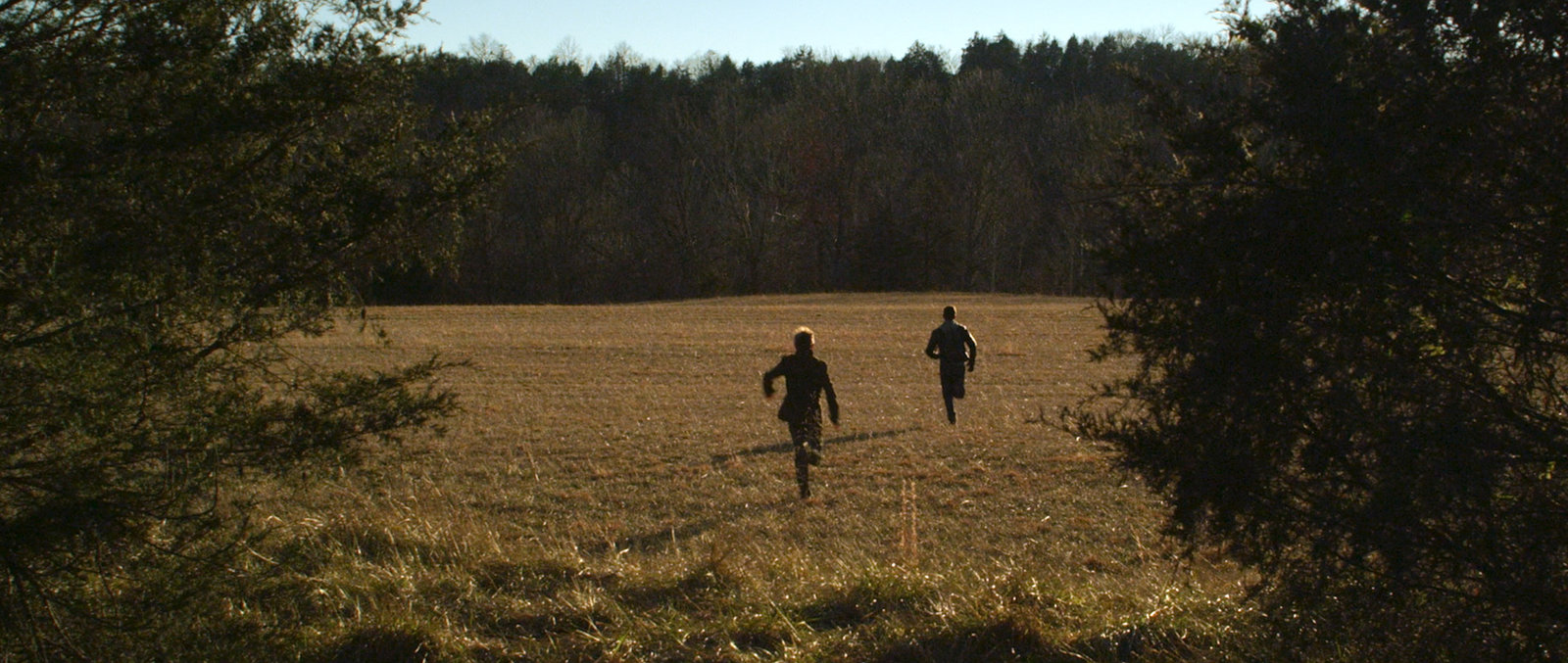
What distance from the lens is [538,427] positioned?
54.3 ft

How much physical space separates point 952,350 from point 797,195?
183ft

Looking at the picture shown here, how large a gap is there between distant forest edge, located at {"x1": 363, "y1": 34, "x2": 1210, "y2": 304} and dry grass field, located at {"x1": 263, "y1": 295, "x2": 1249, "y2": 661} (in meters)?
41.5

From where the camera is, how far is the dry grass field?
541 cm

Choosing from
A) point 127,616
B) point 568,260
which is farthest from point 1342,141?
point 568,260

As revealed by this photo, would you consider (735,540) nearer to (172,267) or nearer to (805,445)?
(805,445)

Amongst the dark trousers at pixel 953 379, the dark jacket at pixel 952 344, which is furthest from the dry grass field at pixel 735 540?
the dark jacket at pixel 952 344

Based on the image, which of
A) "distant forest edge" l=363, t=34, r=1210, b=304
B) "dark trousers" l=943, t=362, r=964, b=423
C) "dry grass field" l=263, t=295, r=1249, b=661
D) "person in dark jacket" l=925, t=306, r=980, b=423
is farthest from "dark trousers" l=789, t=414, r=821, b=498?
"distant forest edge" l=363, t=34, r=1210, b=304

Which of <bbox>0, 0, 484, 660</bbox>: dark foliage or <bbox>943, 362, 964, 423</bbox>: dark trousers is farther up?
<bbox>0, 0, 484, 660</bbox>: dark foliage

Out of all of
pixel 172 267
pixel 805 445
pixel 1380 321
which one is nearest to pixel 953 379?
pixel 805 445

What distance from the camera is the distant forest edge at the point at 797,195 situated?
64.8 meters

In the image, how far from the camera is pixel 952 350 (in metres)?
15.1

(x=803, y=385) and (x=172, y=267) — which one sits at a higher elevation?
(x=172, y=267)

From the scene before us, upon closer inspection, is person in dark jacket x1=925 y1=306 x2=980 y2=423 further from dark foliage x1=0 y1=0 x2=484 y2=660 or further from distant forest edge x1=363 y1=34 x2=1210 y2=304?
distant forest edge x1=363 y1=34 x2=1210 y2=304

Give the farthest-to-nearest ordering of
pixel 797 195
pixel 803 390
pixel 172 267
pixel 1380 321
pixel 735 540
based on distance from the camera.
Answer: pixel 797 195 → pixel 803 390 → pixel 735 540 → pixel 172 267 → pixel 1380 321
